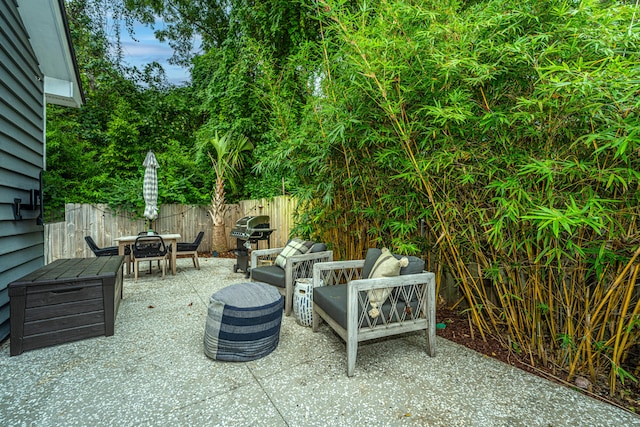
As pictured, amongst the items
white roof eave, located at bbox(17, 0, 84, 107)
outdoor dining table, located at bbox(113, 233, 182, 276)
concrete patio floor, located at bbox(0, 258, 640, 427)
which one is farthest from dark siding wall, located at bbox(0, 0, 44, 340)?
outdoor dining table, located at bbox(113, 233, 182, 276)

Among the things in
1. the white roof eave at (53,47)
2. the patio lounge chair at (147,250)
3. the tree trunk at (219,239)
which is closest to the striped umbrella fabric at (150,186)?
the patio lounge chair at (147,250)

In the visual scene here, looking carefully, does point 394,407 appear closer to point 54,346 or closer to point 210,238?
point 54,346

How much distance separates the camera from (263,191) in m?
7.27

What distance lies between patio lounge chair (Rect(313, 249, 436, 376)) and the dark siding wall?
2898mm

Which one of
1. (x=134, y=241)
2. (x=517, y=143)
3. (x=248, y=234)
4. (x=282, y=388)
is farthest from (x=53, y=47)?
(x=517, y=143)

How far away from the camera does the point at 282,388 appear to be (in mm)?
1828

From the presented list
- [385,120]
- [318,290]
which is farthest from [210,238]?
[385,120]

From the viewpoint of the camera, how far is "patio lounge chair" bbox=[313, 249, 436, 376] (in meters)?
1.99

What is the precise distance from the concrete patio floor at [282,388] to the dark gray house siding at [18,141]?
0.85 meters

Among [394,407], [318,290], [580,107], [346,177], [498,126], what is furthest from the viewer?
[346,177]

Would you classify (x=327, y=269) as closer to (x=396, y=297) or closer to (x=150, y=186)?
(x=396, y=297)

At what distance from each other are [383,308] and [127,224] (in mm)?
6610

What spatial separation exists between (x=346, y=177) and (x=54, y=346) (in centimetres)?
302

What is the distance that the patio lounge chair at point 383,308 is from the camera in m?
1.99
